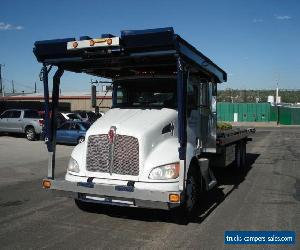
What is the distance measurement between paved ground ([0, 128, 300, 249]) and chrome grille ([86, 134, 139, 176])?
2.88 feet

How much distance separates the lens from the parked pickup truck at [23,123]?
80.2 feet

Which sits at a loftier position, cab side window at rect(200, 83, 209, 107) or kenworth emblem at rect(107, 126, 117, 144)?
cab side window at rect(200, 83, 209, 107)

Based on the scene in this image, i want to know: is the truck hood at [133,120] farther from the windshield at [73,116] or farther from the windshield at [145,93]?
the windshield at [73,116]

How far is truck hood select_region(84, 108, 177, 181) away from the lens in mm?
6844

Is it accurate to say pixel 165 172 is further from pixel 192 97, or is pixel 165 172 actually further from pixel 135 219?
pixel 192 97

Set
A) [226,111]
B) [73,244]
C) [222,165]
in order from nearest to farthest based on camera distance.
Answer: [73,244]
[222,165]
[226,111]

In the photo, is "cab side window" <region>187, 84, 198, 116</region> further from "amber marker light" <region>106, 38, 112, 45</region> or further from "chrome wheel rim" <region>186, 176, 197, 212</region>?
"amber marker light" <region>106, 38, 112, 45</region>

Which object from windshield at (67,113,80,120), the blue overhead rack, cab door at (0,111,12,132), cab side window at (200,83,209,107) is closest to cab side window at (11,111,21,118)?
cab door at (0,111,12,132)

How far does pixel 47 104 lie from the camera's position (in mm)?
7840

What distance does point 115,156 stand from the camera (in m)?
6.92

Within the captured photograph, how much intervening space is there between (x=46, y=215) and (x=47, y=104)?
2024 mm

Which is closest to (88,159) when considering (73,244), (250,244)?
(73,244)

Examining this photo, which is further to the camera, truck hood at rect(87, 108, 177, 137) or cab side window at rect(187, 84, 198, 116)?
A: cab side window at rect(187, 84, 198, 116)

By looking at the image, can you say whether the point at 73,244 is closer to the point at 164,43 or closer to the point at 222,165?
the point at 164,43
